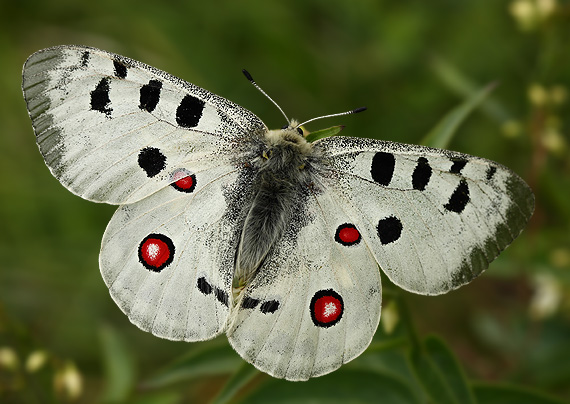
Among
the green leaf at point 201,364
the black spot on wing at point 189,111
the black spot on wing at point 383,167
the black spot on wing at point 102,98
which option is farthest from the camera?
the green leaf at point 201,364

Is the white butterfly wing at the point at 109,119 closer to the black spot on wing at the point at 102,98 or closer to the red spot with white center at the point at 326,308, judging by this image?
the black spot on wing at the point at 102,98

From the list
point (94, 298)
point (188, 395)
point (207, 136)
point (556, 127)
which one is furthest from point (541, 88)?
point (94, 298)

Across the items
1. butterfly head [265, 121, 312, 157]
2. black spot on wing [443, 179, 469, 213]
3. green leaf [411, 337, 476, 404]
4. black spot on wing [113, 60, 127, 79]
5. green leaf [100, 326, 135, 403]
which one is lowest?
green leaf [100, 326, 135, 403]

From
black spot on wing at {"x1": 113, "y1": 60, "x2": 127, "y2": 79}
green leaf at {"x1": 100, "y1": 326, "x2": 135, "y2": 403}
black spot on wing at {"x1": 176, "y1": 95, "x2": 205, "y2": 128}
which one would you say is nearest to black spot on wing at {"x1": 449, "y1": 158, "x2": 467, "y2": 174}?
black spot on wing at {"x1": 176, "y1": 95, "x2": 205, "y2": 128}

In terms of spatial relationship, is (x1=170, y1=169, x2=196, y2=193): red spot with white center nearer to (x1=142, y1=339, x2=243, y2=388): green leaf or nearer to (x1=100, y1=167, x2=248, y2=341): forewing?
(x1=100, y1=167, x2=248, y2=341): forewing

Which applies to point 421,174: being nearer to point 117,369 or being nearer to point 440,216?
point 440,216

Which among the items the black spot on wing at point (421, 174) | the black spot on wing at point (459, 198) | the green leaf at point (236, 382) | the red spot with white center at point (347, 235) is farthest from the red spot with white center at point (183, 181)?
the black spot on wing at point (459, 198)
